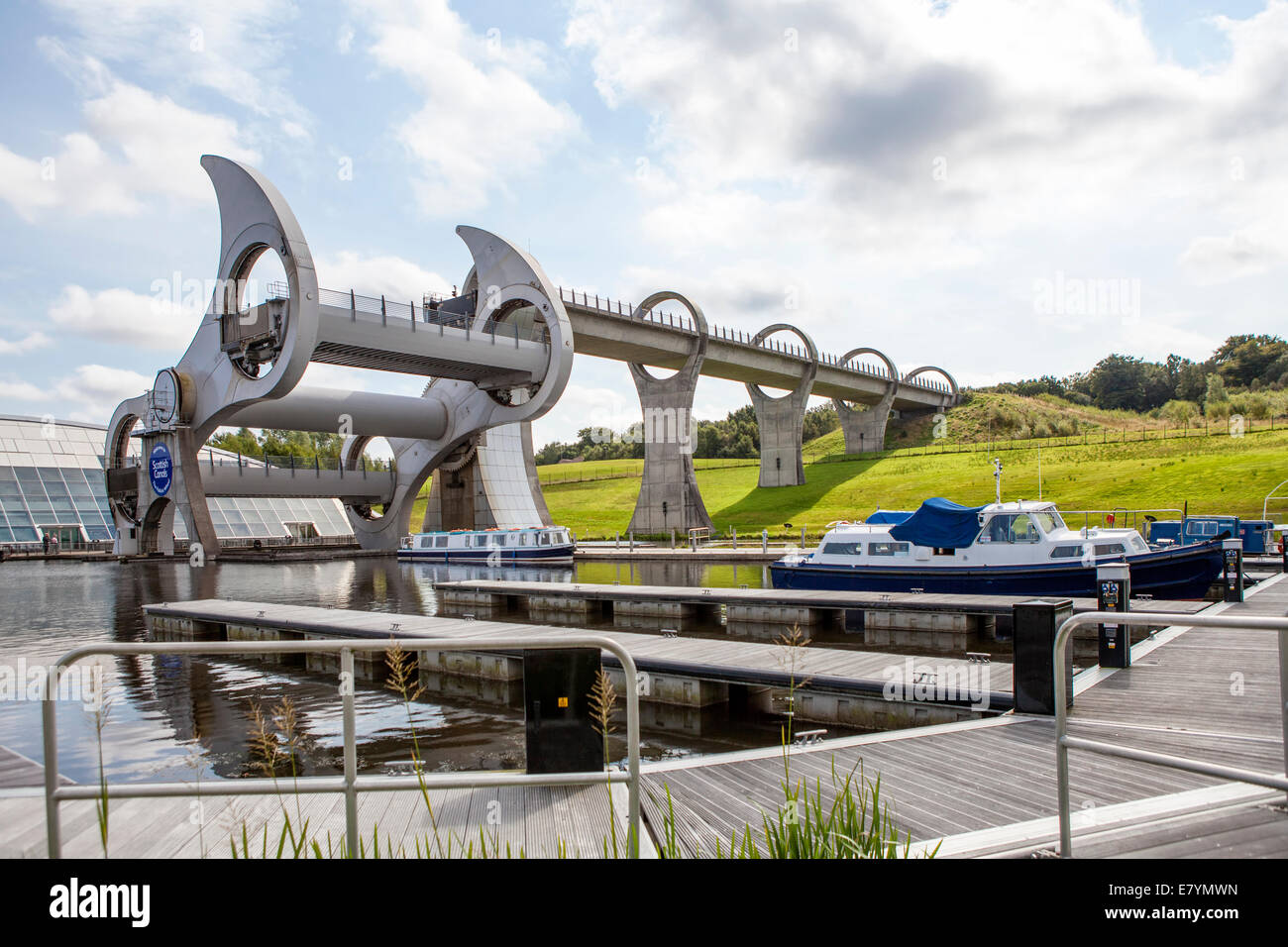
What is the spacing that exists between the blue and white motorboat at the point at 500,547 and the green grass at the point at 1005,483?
18170mm

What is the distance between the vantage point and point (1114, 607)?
479 inches

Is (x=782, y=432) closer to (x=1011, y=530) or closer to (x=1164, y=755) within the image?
(x=1011, y=530)

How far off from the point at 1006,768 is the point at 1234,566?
46.7 feet

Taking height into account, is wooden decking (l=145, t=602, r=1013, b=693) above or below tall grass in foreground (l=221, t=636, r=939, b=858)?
below

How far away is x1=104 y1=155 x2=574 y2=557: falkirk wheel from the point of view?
138ft

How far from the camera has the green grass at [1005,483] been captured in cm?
4853

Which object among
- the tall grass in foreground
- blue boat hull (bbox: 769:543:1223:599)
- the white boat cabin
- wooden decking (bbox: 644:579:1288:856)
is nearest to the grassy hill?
the white boat cabin

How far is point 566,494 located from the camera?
90.1 metres

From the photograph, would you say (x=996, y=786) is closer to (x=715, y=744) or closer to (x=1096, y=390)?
(x=715, y=744)

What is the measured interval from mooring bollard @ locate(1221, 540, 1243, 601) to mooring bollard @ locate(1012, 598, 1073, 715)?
11507 mm

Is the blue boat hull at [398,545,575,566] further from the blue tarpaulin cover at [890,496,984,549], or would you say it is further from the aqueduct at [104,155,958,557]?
the blue tarpaulin cover at [890,496,984,549]

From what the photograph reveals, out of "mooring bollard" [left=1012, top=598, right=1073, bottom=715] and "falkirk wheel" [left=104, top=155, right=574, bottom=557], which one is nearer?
"mooring bollard" [left=1012, top=598, right=1073, bottom=715]

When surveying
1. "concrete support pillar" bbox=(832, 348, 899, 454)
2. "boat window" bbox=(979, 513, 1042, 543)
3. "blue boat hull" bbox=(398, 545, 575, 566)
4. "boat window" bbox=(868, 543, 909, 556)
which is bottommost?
"blue boat hull" bbox=(398, 545, 575, 566)
